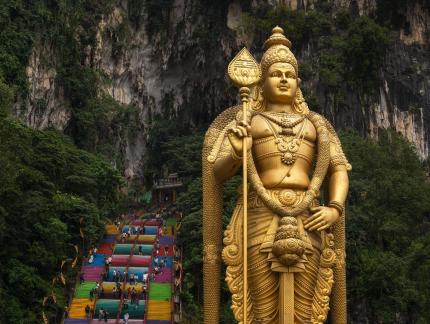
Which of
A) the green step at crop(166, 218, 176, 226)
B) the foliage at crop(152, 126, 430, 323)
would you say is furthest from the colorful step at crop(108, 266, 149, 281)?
the green step at crop(166, 218, 176, 226)

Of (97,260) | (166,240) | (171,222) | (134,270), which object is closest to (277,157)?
(134,270)

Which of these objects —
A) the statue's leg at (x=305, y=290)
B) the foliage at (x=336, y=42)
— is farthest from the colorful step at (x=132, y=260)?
the statue's leg at (x=305, y=290)

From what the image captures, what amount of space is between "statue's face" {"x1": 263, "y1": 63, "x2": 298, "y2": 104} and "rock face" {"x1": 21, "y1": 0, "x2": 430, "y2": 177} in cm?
1783

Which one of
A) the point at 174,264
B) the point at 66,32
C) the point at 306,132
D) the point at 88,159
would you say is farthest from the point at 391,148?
the point at 306,132

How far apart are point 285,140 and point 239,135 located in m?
0.63

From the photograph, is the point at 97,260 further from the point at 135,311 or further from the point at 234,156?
the point at 234,156

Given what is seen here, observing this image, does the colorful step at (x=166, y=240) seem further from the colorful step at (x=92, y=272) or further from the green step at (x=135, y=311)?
the green step at (x=135, y=311)

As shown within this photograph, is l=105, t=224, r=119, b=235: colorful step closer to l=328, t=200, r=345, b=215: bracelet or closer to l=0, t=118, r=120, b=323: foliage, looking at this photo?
l=0, t=118, r=120, b=323: foliage

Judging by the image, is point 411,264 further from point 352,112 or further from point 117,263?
point 352,112

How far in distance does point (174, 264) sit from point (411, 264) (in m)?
5.64

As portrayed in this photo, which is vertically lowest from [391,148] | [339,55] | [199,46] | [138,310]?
[138,310]

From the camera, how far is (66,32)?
25.9 m

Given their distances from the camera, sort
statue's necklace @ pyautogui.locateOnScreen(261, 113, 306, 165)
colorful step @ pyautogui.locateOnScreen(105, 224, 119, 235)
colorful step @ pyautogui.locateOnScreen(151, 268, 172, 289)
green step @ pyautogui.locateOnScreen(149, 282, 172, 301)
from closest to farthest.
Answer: statue's necklace @ pyautogui.locateOnScreen(261, 113, 306, 165)
green step @ pyautogui.locateOnScreen(149, 282, 172, 301)
colorful step @ pyautogui.locateOnScreen(151, 268, 172, 289)
colorful step @ pyautogui.locateOnScreen(105, 224, 119, 235)

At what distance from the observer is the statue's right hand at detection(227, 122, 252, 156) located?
5.48 metres
